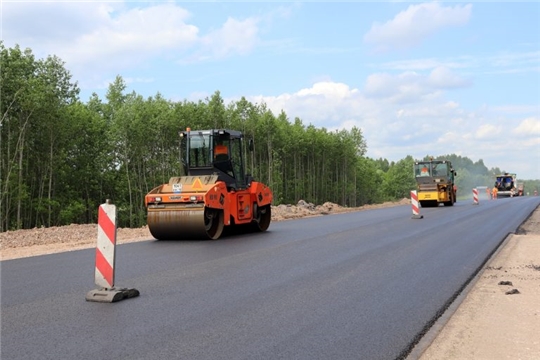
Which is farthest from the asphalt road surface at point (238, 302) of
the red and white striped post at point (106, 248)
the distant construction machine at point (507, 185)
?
the distant construction machine at point (507, 185)

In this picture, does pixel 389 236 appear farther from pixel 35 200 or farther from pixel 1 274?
pixel 35 200

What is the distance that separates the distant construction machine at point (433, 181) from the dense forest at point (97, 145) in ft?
56.0

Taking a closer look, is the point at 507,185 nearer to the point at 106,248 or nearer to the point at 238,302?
the point at 238,302

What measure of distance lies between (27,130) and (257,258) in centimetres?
3059

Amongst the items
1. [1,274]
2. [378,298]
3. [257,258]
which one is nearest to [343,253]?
[257,258]

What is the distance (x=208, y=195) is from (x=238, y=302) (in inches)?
289

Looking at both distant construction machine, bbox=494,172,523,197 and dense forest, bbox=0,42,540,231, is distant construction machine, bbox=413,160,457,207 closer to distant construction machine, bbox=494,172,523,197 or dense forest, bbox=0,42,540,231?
dense forest, bbox=0,42,540,231

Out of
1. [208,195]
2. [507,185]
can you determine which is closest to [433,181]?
[208,195]

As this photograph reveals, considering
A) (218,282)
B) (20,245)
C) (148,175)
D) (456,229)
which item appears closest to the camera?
(218,282)

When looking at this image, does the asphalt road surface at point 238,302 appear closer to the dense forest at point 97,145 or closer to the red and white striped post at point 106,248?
the red and white striped post at point 106,248

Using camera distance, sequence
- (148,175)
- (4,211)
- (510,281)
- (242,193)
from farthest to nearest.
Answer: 1. (148,175)
2. (4,211)
3. (242,193)
4. (510,281)

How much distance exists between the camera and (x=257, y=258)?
10.4 metres

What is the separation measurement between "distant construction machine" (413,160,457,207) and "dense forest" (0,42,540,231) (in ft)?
56.0

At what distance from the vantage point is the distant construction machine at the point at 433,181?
33656mm
